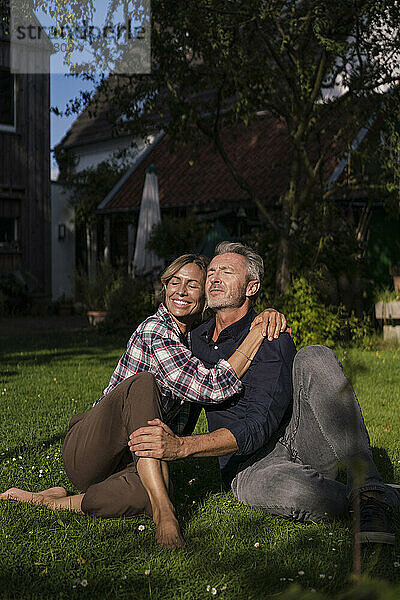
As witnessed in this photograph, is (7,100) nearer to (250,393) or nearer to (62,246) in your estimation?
(62,246)

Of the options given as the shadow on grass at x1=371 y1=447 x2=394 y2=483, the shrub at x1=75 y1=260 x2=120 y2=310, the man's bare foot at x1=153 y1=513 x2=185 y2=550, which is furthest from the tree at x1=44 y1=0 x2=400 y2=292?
the man's bare foot at x1=153 y1=513 x2=185 y2=550

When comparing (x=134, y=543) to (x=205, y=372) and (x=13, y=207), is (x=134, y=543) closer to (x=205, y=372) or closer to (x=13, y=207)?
(x=205, y=372)

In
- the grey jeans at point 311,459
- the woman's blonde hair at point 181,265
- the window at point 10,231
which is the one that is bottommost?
the grey jeans at point 311,459

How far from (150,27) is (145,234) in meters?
6.11

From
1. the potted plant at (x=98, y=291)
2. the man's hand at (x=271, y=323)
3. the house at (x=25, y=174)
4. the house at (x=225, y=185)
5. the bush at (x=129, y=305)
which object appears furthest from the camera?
the house at (x=25, y=174)

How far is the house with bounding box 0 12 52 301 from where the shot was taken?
17.8 metres

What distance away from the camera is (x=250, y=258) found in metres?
3.87

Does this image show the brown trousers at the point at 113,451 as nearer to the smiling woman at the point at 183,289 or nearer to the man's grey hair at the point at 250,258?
the smiling woman at the point at 183,289

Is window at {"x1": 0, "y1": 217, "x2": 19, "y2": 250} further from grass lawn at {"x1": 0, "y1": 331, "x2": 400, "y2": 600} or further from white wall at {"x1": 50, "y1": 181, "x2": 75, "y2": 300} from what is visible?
grass lawn at {"x1": 0, "y1": 331, "x2": 400, "y2": 600}

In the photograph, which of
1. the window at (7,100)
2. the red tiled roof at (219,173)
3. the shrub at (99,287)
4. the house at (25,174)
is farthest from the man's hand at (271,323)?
the window at (7,100)

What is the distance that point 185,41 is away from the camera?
10.3m

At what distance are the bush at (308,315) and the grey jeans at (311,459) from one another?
663cm

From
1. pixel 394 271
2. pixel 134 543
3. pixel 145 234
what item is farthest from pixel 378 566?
pixel 145 234

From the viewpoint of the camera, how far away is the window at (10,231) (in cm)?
1798
